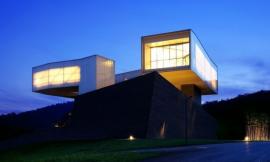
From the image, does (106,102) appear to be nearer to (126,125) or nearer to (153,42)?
(126,125)

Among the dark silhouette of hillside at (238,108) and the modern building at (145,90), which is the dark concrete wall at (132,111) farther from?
the dark silhouette of hillside at (238,108)

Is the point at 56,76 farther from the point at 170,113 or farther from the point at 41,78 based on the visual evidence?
the point at 170,113

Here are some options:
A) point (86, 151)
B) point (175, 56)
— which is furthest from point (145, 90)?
point (86, 151)

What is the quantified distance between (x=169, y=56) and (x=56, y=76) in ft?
46.5

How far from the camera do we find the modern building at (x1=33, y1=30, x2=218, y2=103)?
49.9 meters

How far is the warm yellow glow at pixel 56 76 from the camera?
5288 centimetres

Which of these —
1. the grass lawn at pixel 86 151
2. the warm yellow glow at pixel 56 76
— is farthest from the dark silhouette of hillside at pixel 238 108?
the grass lawn at pixel 86 151

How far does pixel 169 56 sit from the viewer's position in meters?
51.9

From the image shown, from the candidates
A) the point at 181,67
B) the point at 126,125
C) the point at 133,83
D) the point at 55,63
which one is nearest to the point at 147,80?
the point at 133,83

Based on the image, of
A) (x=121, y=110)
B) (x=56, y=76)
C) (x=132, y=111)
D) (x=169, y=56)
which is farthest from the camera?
(x=56, y=76)

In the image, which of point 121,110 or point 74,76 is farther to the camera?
point 74,76

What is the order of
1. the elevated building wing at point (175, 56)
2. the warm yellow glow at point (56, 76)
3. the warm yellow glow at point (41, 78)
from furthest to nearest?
the warm yellow glow at point (41, 78), the warm yellow glow at point (56, 76), the elevated building wing at point (175, 56)

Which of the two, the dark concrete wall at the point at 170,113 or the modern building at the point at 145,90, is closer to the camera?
the modern building at the point at 145,90

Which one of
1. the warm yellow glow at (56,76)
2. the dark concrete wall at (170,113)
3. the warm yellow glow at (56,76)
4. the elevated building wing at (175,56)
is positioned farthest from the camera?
the warm yellow glow at (56,76)
